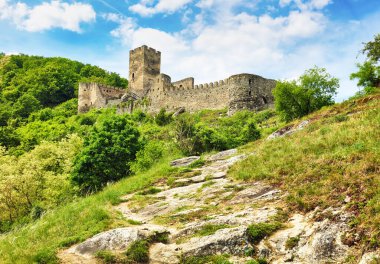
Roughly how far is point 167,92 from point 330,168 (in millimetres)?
48126

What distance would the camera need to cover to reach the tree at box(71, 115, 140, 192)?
2572 cm

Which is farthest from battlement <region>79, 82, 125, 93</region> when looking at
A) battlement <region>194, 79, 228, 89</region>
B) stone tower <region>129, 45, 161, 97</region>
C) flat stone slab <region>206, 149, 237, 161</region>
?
flat stone slab <region>206, 149, 237, 161</region>

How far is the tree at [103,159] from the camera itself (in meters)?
25.7

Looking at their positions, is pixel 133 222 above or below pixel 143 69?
below

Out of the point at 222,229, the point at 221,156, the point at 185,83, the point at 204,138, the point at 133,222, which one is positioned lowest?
the point at 133,222

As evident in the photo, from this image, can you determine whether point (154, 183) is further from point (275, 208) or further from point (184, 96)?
point (184, 96)

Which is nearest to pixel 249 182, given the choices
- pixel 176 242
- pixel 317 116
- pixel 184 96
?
pixel 176 242

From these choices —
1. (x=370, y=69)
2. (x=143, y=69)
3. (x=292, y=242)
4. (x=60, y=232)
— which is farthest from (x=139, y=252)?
(x=143, y=69)

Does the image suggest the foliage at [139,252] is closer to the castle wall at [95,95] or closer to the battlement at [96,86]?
the castle wall at [95,95]

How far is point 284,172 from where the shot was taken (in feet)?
45.7

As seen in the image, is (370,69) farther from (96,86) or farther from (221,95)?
(96,86)

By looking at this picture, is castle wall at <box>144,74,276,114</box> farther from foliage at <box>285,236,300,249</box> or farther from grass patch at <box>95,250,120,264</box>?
foliage at <box>285,236,300,249</box>

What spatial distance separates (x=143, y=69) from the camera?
224 ft

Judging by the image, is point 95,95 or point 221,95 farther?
point 95,95
